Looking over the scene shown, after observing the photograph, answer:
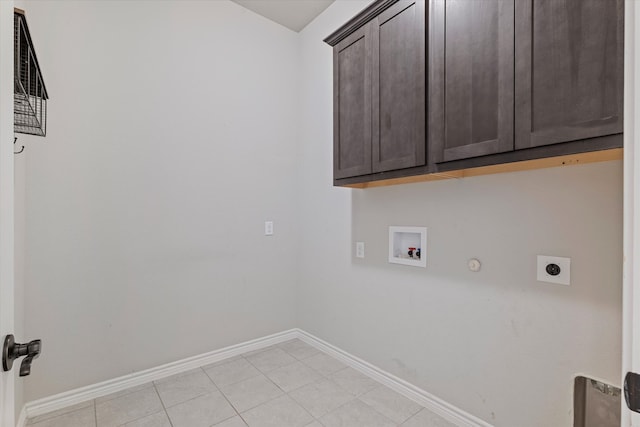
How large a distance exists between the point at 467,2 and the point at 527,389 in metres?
1.92

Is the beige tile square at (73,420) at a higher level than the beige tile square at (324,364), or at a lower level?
higher

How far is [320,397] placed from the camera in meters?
2.04

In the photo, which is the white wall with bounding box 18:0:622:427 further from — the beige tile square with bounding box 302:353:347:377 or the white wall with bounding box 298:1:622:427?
the beige tile square with bounding box 302:353:347:377

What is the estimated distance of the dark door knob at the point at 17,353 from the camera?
0.72m

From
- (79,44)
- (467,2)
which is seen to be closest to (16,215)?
(79,44)

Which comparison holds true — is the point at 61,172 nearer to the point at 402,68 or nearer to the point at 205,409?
the point at 205,409

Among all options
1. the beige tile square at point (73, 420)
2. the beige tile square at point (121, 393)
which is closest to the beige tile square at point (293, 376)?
the beige tile square at point (121, 393)

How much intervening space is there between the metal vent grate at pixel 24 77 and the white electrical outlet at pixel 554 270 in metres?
2.25

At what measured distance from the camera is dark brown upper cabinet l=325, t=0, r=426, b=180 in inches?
65.9

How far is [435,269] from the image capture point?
6.19 feet

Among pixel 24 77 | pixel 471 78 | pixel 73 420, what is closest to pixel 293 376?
pixel 73 420

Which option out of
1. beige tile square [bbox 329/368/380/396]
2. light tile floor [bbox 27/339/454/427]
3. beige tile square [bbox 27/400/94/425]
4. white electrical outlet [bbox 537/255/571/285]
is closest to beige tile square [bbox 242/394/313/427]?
light tile floor [bbox 27/339/454/427]

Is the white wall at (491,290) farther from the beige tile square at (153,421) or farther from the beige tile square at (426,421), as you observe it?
the beige tile square at (153,421)

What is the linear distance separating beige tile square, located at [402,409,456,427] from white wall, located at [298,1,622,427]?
0.13 m
